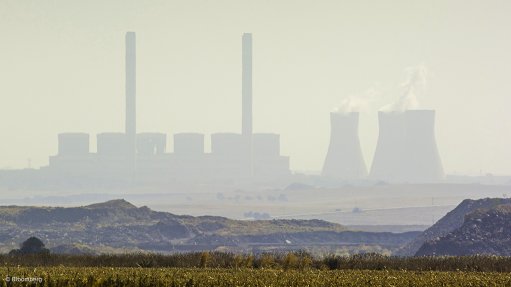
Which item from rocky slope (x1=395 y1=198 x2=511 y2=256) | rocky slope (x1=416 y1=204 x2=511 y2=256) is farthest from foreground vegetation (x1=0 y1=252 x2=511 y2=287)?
rocky slope (x1=395 y1=198 x2=511 y2=256)

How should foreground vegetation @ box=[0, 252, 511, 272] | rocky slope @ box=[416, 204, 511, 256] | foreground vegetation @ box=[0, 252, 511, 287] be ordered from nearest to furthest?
foreground vegetation @ box=[0, 252, 511, 287] → foreground vegetation @ box=[0, 252, 511, 272] → rocky slope @ box=[416, 204, 511, 256]

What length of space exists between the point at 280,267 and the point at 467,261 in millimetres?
17483

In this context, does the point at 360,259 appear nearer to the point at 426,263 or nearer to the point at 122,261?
the point at 426,263

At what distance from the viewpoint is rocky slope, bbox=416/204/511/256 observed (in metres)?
146

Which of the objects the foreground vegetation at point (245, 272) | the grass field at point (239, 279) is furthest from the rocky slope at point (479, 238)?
the grass field at point (239, 279)

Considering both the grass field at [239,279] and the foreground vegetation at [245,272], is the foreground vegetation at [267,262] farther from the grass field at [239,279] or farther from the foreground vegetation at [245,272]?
the grass field at [239,279]

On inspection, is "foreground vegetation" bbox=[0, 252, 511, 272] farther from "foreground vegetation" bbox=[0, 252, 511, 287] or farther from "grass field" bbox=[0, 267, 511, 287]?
"grass field" bbox=[0, 267, 511, 287]

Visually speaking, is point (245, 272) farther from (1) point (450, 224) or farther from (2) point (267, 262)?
(1) point (450, 224)

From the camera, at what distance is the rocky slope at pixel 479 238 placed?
480ft

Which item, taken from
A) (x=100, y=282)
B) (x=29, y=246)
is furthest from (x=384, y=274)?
(x=29, y=246)

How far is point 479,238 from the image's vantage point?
496 feet

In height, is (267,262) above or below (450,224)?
above

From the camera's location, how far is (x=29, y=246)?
4702 inches

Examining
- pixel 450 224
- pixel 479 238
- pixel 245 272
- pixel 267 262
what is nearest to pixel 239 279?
pixel 245 272
